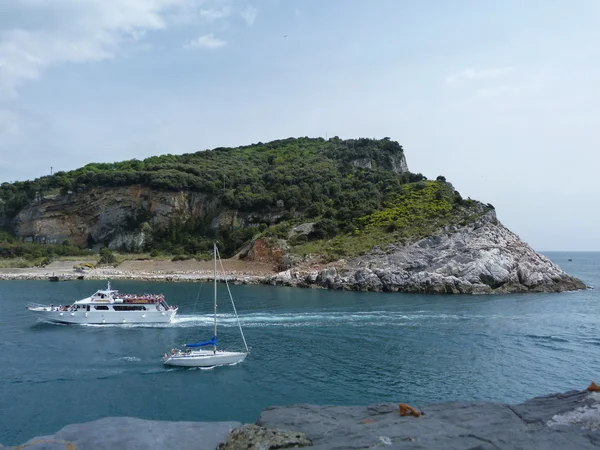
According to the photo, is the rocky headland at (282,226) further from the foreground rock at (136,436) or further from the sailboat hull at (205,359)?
the foreground rock at (136,436)

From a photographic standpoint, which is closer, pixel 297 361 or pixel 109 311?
pixel 297 361

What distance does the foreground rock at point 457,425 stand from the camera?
10.8 meters

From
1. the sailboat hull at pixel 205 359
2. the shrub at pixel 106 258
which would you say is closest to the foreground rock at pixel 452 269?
the shrub at pixel 106 258

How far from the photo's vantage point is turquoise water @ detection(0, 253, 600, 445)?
2306 centimetres

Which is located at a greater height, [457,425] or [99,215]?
[99,215]

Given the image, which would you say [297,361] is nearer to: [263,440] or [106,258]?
[263,440]

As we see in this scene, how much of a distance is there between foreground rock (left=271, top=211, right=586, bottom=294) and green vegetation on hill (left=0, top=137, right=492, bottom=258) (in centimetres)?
377

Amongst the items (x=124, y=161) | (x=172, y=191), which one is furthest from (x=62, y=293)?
(x=124, y=161)

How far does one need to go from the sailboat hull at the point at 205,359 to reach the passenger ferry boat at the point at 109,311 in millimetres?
13079

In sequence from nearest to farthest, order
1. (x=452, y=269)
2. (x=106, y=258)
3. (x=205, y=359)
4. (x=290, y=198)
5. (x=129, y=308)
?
(x=205, y=359)
(x=129, y=308)
(x=452, y=269)
(x=106, y=258)
(x=290, y=198)

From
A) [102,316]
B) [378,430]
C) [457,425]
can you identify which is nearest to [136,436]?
[378,430]

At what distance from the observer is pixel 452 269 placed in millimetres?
64250

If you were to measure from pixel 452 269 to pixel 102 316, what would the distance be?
44.9 m

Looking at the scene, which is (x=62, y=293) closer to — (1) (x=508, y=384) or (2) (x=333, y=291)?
(2) (x=333, y=291)
